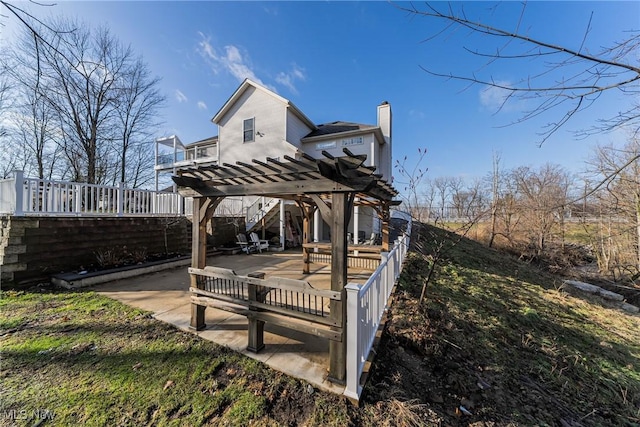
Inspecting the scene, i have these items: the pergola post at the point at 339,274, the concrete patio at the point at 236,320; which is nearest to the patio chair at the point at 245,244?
the concrete patio at the point at 236,320

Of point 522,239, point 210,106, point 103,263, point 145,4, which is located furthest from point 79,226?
point 522,239

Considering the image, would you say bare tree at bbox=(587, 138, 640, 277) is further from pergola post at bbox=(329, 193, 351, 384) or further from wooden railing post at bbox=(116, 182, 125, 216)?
wooden railing post at bbox=(116, 182, 125, 216)

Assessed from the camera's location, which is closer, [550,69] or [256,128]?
[550,69]

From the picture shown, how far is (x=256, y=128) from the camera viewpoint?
12406mm

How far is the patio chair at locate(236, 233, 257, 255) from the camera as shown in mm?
10625

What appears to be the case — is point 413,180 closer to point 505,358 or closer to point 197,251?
point 505,358

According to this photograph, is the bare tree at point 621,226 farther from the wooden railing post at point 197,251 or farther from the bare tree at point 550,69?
the wooden railing post at point 197,251

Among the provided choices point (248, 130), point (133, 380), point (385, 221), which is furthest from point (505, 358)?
point (248, 130)

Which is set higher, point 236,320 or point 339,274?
point 339,274

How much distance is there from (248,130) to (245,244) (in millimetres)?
6279

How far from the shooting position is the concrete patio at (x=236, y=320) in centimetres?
293

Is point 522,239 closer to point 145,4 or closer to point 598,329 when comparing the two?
point 598,329

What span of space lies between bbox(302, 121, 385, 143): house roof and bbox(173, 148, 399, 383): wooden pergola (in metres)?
7.59

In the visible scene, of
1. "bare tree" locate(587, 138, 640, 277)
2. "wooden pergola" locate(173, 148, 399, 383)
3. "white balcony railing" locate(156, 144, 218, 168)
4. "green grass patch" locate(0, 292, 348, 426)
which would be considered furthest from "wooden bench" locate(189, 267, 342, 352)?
"white balcony railing" locate(156, 144, 218, 168)
